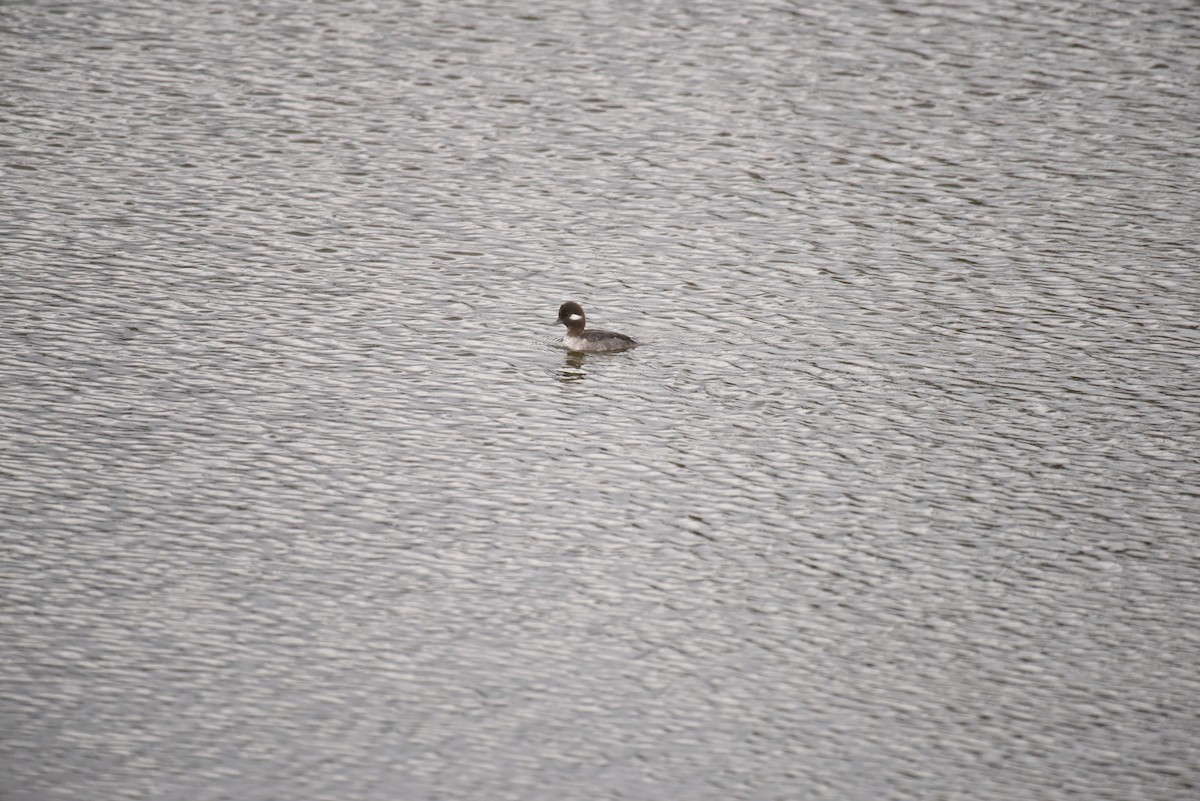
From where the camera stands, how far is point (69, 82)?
114 ft

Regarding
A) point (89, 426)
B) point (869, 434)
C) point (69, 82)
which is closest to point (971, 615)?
point (869, 434)

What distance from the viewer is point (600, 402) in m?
24.0

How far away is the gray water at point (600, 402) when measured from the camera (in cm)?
1642

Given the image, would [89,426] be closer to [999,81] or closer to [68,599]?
[68,599]

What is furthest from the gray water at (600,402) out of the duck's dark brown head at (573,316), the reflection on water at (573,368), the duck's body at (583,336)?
the duck's dark brown head at (573,316)

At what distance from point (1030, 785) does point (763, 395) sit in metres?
9.21

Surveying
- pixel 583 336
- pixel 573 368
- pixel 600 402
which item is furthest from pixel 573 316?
pixel 600 402

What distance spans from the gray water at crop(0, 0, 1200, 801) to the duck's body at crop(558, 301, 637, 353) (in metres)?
0.39

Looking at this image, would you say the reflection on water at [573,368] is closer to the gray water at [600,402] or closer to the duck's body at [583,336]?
the duck's body at [583,336]

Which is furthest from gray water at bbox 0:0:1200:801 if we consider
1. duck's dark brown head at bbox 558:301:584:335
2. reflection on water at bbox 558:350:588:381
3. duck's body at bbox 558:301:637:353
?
duck's dark brown head at bbox 558:301:584:335

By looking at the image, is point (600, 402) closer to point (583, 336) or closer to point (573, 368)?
point (573, 368)

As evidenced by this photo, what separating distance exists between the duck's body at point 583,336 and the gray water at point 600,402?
391mm

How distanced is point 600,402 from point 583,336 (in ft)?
4.91

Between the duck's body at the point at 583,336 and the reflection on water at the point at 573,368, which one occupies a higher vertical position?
the duck's body at the point at 583,336
